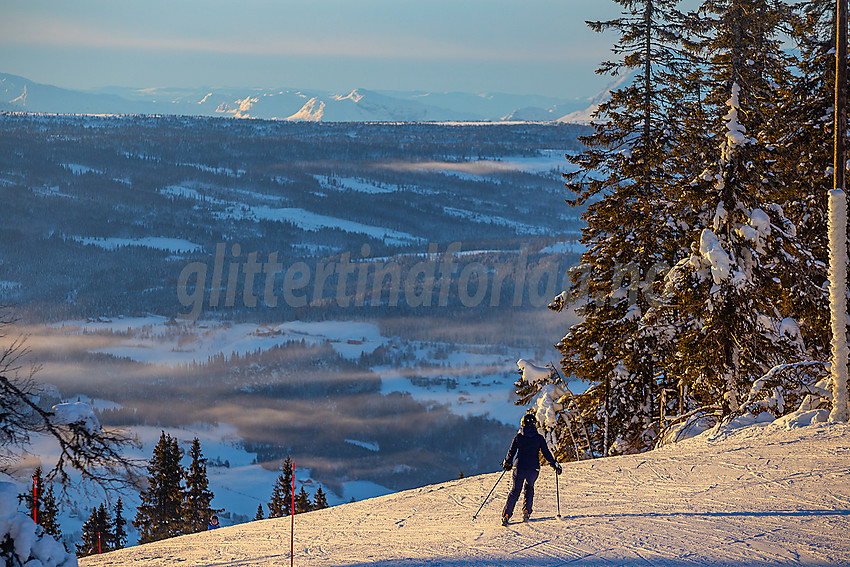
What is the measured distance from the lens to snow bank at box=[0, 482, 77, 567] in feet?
31.6

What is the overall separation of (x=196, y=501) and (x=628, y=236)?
41.8m

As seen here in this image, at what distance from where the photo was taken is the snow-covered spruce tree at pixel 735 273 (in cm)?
1739

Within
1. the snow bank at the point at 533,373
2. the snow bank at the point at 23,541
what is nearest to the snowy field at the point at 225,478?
the snow bank at the point at 533,373

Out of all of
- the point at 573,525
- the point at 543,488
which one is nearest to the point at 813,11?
the point at 543,488

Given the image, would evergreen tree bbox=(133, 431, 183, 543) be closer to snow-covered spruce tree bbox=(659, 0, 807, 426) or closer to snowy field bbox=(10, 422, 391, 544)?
snow-covered spruce tree bbox=(659, 0, 807, 426)

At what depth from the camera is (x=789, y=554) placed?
934cm

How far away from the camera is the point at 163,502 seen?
53.6m

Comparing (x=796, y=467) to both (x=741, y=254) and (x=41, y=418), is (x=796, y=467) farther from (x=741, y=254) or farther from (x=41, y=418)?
(x=41, y=418)

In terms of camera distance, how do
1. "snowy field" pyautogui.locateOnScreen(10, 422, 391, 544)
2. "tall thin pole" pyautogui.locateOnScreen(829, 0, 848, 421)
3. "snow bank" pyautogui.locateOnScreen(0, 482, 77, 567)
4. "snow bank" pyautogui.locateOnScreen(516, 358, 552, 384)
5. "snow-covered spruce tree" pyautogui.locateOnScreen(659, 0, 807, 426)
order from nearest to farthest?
"snow bank" pyautogui.locateOnScreen(0, 482, 77, 567)
"tall thin pole" pyautogui.locateOnScreen(829, 0, 848, 421)
"snow-covered spruce tree" pyautogui.locateOnScreen(659, 0, 807, 426)
"snow bank" pyautogui.locateOnScreen(516, 358, 552, 384)
"snowy field" pyautogui.locateOnScreen(10, 422, 391, 544)

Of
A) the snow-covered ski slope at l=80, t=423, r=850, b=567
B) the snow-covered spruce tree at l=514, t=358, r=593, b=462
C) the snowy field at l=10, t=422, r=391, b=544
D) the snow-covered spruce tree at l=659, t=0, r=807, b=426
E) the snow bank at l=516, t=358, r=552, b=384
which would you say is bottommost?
the snowy field at l=10, t=422, r=391, b=544

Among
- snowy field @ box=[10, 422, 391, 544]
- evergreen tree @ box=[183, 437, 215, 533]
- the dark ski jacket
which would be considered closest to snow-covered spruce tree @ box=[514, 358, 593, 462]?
the dark ski jacket

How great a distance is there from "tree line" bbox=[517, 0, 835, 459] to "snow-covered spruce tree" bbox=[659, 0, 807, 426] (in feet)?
0.12

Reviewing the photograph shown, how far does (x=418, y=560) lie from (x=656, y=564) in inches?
117

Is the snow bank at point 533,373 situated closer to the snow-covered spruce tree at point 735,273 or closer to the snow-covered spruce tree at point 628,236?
the snow-covered spruce tree at point 628,236
